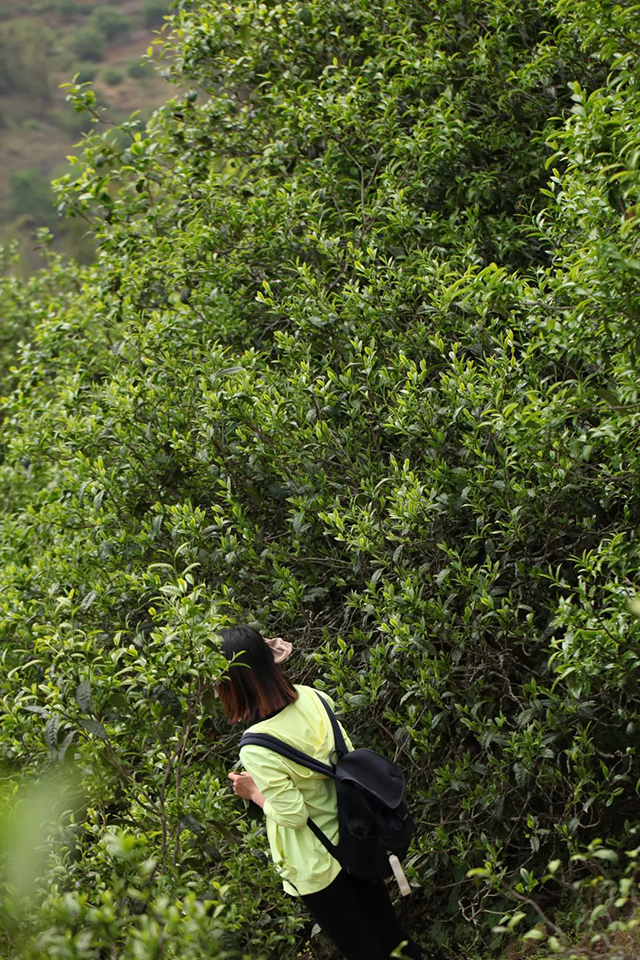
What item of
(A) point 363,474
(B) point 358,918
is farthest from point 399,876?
(A) point 363,474

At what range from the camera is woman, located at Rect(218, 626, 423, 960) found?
3.31 m

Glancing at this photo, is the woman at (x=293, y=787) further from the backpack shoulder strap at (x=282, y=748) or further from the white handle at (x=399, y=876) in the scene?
the white handle at (x=399, y=876)

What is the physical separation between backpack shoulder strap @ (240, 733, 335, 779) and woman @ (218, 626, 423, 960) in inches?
0.7

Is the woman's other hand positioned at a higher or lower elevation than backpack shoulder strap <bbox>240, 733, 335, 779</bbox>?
lower

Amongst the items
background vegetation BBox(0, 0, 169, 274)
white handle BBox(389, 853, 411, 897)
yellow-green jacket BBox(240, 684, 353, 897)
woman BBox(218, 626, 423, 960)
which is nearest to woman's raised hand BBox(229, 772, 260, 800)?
woman BBox(218, 626, 423, 960)

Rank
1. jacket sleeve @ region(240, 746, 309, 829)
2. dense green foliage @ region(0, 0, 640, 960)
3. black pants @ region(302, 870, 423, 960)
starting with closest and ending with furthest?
jacket sleeve @ region(240, 746, 309, 829) < black pants @ region(302, 870, 423, 960) < dense green foliage @ region(0, 0, 640, 960)

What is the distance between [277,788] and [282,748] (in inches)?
5.4

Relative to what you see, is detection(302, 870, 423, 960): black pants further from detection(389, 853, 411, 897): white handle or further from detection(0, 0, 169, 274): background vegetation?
detection(0, 0, 169, 274): background vegetation

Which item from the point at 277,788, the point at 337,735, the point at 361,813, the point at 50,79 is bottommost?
the point at 50,79

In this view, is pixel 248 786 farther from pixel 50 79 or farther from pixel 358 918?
pixel 50 79

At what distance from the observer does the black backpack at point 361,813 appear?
335cm

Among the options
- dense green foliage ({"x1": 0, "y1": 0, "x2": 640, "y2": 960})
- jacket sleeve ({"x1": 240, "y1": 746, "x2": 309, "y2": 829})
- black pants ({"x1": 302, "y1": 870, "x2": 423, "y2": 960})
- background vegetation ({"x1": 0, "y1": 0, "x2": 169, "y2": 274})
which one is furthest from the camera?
background vegetation ({"x1": 0, "y1": 0, "x2": 169, "y2": 274})

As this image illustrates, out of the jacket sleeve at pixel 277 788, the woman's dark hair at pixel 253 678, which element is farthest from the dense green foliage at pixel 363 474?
the jacket sleeve at pixel 277 788

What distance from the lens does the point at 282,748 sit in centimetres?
331
